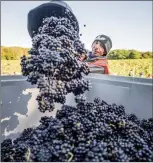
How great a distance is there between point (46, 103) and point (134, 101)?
0.40 metres

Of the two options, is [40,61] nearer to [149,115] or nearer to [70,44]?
[70,44]

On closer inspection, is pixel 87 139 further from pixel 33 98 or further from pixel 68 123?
pixel 33 98

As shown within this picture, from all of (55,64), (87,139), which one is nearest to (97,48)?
(55,64)

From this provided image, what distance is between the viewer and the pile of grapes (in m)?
Result: 0.74

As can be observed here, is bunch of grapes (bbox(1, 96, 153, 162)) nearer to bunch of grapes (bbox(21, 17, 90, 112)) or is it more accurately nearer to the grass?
bunch of grapes (bbox(21, 17, 90, 112))

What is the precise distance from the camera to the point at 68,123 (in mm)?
817

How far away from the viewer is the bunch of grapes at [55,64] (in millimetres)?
874

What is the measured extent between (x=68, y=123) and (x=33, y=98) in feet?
1.17

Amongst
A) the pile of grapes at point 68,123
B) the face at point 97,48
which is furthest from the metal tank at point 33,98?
the face at point 97,48

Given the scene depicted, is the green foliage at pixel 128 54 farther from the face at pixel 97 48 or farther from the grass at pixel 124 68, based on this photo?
the face at pixel 97 48

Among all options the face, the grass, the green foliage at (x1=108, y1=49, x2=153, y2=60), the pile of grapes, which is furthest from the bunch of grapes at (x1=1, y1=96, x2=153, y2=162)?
the green foliage at (x1=108, y1=49, x2=153, y2=60)

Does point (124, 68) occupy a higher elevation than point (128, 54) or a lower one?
lower

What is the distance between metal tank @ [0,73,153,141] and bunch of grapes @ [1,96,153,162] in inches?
5.4

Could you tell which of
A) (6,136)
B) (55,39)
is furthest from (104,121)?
(6,136)
